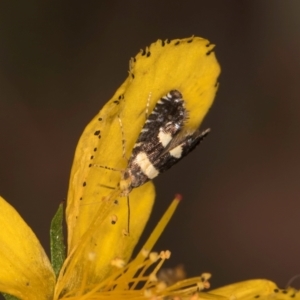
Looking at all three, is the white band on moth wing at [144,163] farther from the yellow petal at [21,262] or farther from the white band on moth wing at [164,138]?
the yellow petal at [21,262]

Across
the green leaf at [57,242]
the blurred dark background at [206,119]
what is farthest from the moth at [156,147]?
the blurred dark background at [206,119]

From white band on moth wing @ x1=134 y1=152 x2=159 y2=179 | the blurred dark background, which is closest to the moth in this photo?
white band on moth wing @ x1=134 y1=152 x2=159 y2=179

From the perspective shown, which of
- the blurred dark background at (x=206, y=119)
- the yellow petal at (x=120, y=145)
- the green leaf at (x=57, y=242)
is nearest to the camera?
the green leaf at (x=57, y=242)

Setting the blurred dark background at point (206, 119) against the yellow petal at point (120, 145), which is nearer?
the yellow petal at point (120, 145)

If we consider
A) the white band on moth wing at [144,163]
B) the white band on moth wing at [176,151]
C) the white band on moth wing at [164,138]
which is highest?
the white band on moth wing at [164,138]

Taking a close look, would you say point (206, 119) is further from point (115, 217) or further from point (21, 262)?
point (21, 262)

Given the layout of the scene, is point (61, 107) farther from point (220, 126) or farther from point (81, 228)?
point (81, 228)

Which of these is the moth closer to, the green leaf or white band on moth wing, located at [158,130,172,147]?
white band on moth wing, located at [158,130,172,147]
